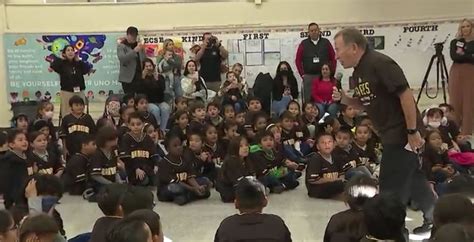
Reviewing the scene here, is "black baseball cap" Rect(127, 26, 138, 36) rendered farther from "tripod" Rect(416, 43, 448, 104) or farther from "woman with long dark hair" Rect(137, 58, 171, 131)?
"tripod" Rect(416, 43, 448, 104)

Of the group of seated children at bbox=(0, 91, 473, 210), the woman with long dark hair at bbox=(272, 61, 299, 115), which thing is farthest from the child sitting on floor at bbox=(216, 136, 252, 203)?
the woman with long dark hair at bbox=(272, 61, 299, 115)

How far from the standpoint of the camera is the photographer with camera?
9250 mm

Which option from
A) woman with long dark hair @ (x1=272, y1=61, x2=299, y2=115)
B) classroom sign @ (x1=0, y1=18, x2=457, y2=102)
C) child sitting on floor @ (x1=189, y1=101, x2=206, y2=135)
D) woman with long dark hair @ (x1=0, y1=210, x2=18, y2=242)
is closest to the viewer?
woman with long dark hair @ (x1=0, y1=210, x2=18, y2=242)

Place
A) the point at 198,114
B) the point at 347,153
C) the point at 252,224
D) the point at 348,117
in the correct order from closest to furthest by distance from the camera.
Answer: the point at 252,224, the point at 347,153, the point at 198,114, the point at 348,117

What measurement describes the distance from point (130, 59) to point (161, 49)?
0.73 metres

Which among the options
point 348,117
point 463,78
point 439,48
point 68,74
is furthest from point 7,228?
point 439,48

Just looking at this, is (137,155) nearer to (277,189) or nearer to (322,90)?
(277,189)

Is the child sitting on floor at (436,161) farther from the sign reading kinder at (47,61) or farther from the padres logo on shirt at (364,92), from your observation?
the sign reading kinder at (47,61)

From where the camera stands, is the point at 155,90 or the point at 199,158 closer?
the point at 199,158

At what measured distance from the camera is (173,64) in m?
9.16

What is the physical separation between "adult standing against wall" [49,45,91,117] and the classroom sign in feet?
3.67

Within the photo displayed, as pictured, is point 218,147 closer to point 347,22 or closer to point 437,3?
point 347,22

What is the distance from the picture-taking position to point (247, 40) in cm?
977

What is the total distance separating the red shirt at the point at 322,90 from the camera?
867 cm
